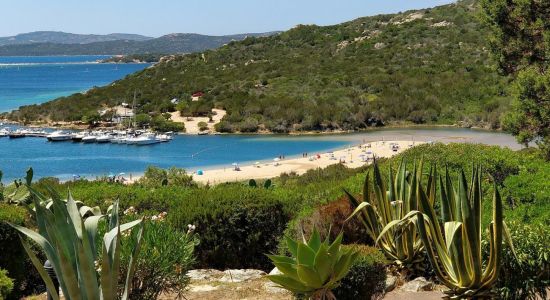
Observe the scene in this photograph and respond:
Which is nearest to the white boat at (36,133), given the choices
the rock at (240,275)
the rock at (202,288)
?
the rock at (240,275)

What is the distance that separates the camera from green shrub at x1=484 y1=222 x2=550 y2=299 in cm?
497

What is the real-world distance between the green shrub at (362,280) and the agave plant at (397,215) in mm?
590

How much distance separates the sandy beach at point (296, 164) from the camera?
1296 inches

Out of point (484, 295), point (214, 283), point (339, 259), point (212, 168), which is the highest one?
point (339, 259)

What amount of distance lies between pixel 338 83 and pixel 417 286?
6047 centimetres

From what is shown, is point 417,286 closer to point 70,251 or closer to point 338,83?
point 70,251

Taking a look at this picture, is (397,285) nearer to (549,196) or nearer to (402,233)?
(402,233)

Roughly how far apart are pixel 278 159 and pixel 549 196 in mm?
31416

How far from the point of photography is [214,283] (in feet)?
22.2

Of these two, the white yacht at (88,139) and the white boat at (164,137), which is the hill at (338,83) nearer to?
the white boat at (164,137)

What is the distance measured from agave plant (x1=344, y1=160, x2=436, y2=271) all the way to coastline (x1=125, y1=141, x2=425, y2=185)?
24585 millimetres

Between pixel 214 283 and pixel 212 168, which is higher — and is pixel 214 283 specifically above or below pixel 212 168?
above

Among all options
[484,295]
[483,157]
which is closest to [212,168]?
[483,157]

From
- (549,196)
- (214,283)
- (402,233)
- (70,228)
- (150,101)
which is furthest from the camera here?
(150,101)
